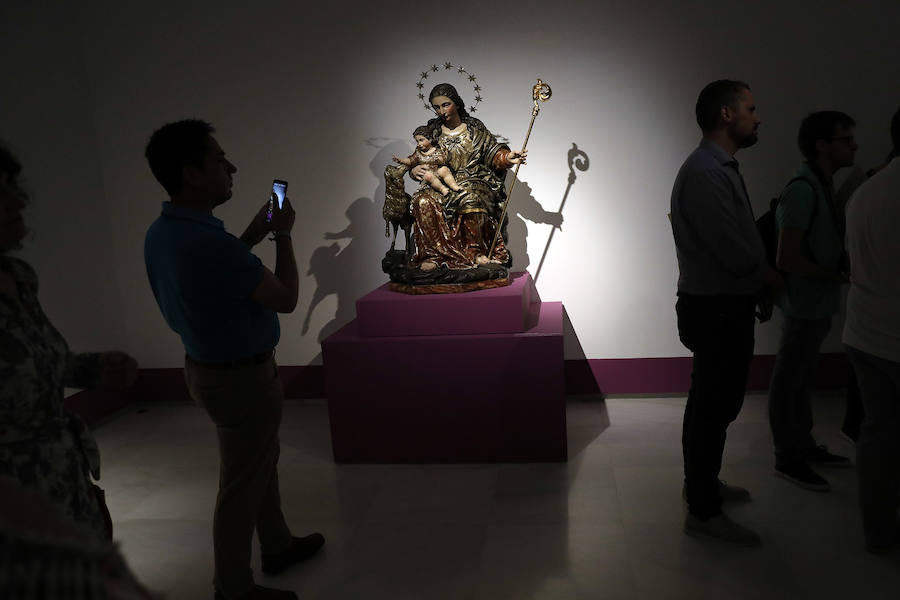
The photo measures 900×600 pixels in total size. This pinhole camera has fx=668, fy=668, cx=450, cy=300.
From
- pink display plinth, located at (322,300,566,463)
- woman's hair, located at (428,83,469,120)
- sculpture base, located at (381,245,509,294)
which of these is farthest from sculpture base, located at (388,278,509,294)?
woman's hair, located at (428,83,469,120)

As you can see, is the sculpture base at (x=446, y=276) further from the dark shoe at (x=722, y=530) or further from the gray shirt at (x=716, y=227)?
the dark shoe at (x=722, y=530)

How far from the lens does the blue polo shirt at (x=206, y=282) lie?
1.89 m

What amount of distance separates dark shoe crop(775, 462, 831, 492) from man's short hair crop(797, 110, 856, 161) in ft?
4.28

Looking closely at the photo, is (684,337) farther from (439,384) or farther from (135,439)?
(135,439)

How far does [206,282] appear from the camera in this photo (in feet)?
6.23

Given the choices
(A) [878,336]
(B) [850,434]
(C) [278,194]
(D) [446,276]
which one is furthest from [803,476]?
(C) [278,194]

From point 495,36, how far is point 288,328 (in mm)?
2320

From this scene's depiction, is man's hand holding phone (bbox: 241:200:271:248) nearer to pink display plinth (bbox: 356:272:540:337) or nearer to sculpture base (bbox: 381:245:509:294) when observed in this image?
pink display plinth (bbox: 356:272:540:337)

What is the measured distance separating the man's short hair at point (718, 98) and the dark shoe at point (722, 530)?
1441 millimetres

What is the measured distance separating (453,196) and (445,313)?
26.3 inches

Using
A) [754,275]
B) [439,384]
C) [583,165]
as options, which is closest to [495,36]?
[583,165]

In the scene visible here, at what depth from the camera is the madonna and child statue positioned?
3545 mm

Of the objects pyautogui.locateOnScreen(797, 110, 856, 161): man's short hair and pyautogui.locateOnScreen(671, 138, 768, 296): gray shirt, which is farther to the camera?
pyautogui.locateOnScreen(797, 110, 856, 161): man's short hair

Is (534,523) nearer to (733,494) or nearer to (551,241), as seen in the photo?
(733,494)
